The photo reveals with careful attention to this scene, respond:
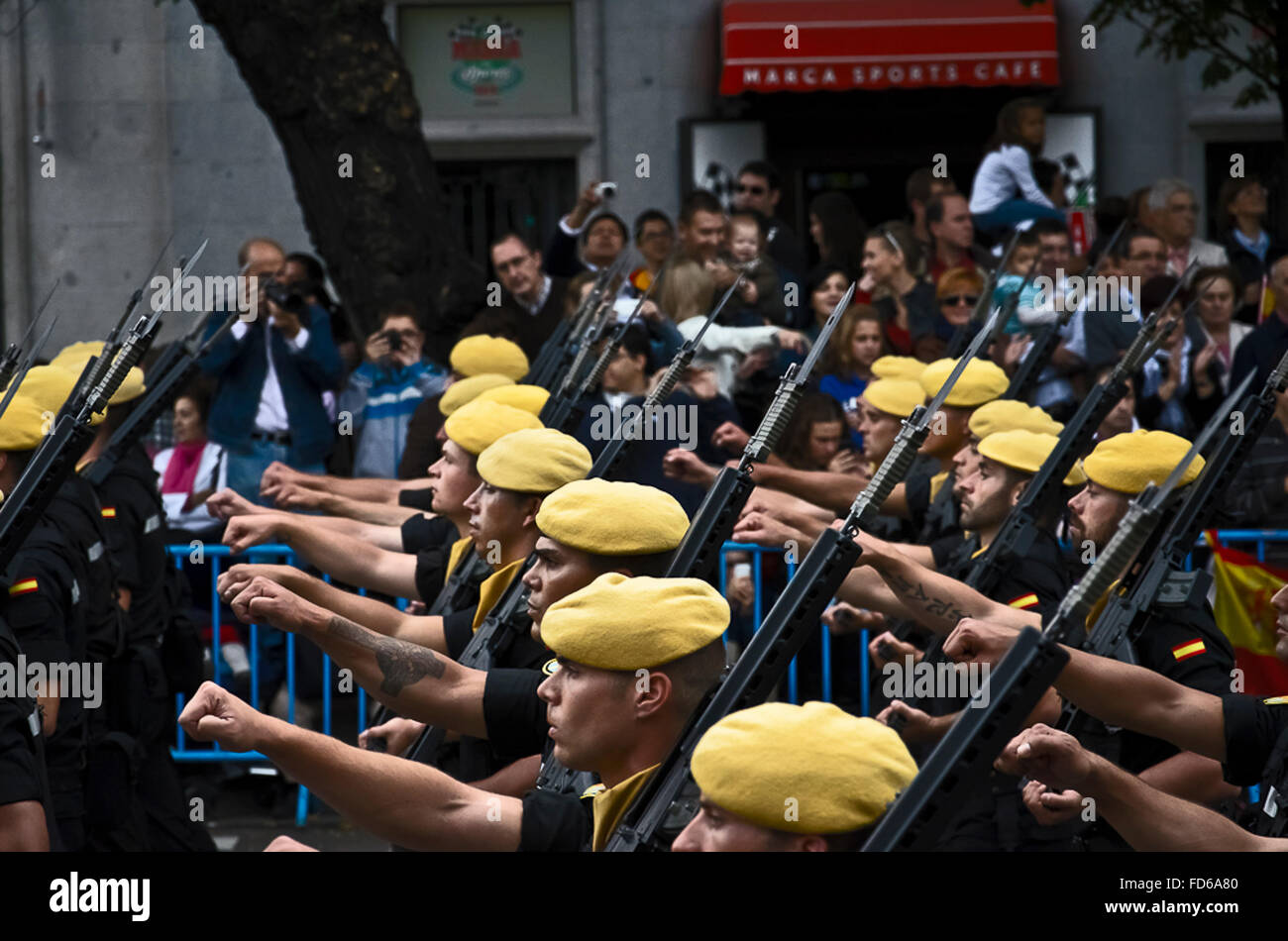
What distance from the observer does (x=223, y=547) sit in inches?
315

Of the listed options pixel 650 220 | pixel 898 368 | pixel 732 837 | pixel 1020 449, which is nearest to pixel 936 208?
pixel 650 220

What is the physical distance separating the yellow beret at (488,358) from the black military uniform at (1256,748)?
4.42 metres

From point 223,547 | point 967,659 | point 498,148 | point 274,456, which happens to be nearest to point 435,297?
point 274,456

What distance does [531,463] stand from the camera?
5.35 m

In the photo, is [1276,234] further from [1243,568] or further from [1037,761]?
[1037,761]

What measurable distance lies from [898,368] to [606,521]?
135 inches

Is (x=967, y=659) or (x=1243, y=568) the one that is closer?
(x=967, y=659)

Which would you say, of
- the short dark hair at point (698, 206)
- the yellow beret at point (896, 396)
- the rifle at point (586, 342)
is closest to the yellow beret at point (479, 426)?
the rifle at point (586, 342)

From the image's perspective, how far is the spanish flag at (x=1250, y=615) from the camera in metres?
6.46

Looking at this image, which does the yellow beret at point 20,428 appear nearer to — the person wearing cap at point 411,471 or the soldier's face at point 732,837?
the person wearing cap at point 411,471

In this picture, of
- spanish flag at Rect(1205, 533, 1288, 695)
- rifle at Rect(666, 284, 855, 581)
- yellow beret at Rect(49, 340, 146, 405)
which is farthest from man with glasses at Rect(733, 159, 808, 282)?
rifle at Rect(666, 284, 855, 581)

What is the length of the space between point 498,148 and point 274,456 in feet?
20.1

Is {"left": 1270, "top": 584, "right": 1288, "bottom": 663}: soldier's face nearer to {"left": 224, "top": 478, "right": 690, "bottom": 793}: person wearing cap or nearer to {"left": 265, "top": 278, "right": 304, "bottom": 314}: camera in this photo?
{"left": 224, "top": 478, "right": 690, "bottom": 793}: person wearing cap

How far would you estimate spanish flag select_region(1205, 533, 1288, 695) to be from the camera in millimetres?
6461
